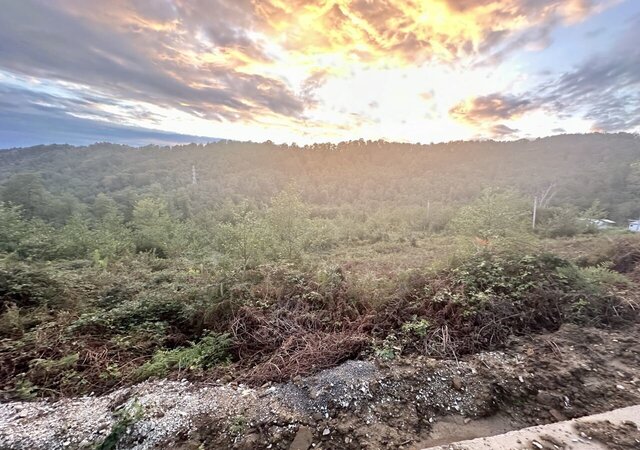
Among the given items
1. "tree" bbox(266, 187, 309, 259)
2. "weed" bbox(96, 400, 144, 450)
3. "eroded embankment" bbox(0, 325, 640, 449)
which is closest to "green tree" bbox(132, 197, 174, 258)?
"tree" bbox(266, 187, 309, 259)

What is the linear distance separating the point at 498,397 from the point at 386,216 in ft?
65.4

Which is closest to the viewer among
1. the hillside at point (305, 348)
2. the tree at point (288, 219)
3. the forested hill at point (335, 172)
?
the hillside at point (305, 348)

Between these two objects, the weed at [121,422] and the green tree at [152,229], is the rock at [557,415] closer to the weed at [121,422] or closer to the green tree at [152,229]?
the weed at [121,422]

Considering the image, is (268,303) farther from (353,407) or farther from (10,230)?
(10,230)

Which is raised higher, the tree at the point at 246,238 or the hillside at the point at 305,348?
the tree at the point at 246,238

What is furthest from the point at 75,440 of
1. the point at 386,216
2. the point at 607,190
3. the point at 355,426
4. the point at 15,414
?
the point at 607,190

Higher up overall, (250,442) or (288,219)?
(288,219)

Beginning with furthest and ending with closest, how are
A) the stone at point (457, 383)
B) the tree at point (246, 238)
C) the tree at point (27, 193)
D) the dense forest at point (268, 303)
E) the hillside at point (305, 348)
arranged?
1. the tree at point (27, 193)
2. the tree at point (246, 238)
3. the dense forest at point (268, 303)
4. the stone at point (457, 383)
5. the hillside at point (305, 348)

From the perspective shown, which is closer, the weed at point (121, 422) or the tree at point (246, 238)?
the weed at point (121, 422)

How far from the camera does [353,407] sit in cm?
234

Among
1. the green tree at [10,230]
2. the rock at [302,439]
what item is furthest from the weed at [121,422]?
the green tree at [10,230]

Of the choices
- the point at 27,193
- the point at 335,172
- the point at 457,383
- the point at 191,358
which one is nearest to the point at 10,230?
the point at 191,358

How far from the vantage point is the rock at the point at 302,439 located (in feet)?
6.69

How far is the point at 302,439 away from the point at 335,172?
45.7m
